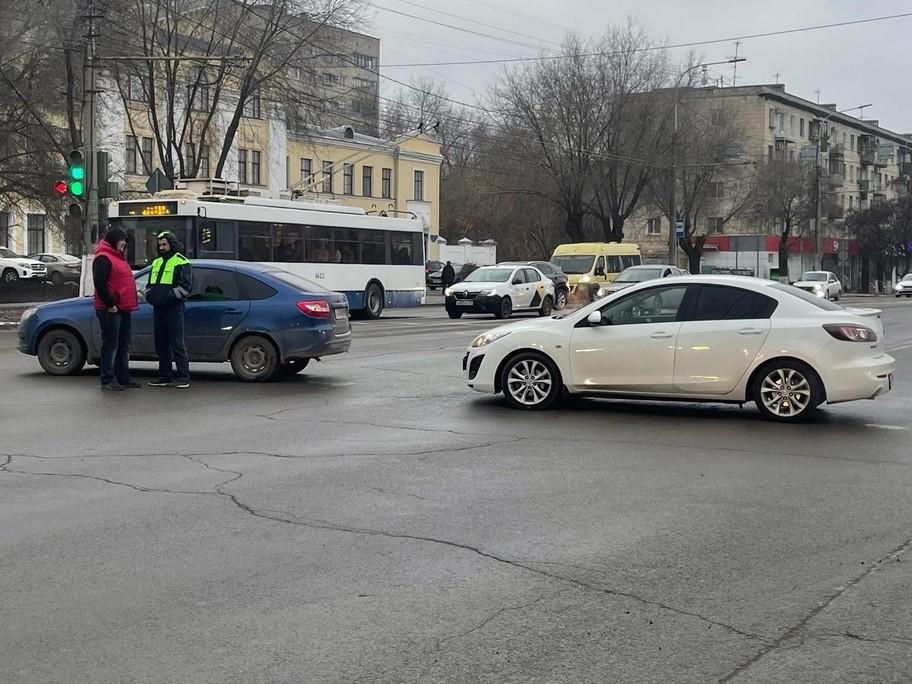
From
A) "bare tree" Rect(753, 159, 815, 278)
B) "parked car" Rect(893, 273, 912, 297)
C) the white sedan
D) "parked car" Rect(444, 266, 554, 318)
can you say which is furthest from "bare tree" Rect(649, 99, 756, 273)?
the white sedan

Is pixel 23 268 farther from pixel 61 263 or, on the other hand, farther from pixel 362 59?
pixel 362 59

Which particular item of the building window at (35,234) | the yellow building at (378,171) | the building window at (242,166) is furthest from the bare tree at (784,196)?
the building window at (35,234)

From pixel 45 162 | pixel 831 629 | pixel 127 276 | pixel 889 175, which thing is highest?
pixel 889 175

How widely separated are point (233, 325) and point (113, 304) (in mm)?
1654

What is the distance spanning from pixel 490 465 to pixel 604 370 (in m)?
3.32

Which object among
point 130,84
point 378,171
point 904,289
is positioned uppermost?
point 378,171

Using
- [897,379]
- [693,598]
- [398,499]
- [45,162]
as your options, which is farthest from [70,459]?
[45,162]

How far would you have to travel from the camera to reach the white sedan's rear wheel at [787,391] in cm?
1163

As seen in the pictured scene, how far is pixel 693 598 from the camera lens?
5.62 m

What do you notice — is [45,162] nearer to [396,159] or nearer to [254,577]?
[254,577]

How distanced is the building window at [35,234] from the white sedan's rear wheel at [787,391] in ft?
168

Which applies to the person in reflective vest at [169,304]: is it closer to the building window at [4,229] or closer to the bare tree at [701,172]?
the building window at [4,229]

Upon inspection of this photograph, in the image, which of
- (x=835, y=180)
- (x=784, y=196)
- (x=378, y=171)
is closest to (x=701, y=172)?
(x=784, y=196)

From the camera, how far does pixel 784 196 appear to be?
263ft
